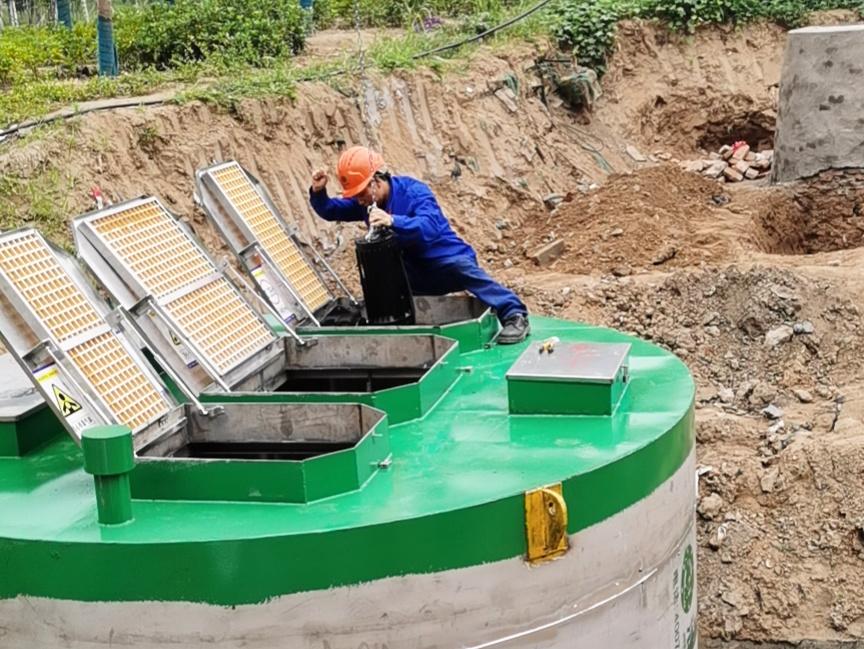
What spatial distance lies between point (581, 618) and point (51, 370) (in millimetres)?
2029

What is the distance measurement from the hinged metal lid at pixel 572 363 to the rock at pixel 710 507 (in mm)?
2491

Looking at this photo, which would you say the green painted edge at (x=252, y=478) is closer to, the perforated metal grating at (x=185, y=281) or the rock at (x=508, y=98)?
the perforated metal grating at (x=185, y=281)

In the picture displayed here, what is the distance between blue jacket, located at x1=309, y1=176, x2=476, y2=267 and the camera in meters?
6.31

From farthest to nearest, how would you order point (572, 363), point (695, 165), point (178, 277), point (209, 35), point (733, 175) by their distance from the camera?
point (695, 165)
point (733, 175)
point (209, 35)
point (178, 277)
point (572, 363)

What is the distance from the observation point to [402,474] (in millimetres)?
4484

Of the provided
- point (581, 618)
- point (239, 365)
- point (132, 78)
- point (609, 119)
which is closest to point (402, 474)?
point (581, 618)

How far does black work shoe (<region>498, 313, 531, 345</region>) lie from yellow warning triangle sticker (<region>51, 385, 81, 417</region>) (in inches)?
90.2

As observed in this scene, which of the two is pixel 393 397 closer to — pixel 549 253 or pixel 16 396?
pixel 16 396

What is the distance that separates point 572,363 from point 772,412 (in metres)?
3.69

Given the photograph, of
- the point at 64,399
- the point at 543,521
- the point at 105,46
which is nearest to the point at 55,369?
the point at 64,399

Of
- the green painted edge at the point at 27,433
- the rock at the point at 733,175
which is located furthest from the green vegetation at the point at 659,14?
the green painted edge at the point at 27,433

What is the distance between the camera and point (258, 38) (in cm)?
1288

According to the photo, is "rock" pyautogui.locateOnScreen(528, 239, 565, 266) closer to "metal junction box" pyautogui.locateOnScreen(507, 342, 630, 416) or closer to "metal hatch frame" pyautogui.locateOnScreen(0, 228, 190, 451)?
"metal junction box" pyautogui.locateOnScreen(507, 342, 630, 416)

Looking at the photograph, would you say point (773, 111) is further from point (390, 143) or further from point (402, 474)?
point (402, 474)
